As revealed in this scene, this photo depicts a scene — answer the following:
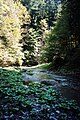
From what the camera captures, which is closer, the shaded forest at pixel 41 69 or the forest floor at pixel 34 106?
the forest floor at pixel 34 106

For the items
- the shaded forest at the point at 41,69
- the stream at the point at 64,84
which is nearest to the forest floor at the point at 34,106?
the shaded forest at the point at 41,69

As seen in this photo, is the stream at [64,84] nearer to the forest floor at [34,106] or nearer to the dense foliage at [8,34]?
the forest floor at [34,106]

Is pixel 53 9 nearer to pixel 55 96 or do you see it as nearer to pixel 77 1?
pixel 77 1

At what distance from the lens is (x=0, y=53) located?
2952 centimetres

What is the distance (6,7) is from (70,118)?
26.0m

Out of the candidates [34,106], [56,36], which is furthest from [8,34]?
[34,106]

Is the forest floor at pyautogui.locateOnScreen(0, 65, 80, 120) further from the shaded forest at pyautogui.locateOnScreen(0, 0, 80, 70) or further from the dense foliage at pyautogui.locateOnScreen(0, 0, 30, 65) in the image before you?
the dense foliage at pyautogui.locateOnScreen(0, 0, 30, 65)

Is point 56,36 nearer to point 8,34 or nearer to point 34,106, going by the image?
Result: point 8,34

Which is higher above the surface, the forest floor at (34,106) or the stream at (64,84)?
Result: the forest floor at (34,106)

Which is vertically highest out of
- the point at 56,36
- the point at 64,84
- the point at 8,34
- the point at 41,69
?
the point at 8,34

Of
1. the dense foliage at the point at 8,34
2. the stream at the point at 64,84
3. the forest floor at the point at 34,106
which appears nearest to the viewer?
the forest floor at the point at 34,106

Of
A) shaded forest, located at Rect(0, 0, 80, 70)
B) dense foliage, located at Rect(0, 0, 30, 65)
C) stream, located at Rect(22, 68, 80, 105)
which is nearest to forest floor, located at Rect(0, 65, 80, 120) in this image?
stream, located at Rect(22, 68, 80, 105)

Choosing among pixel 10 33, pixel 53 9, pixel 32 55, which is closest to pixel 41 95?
Result: pixel 10 33

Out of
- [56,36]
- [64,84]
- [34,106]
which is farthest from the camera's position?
[56,36]
